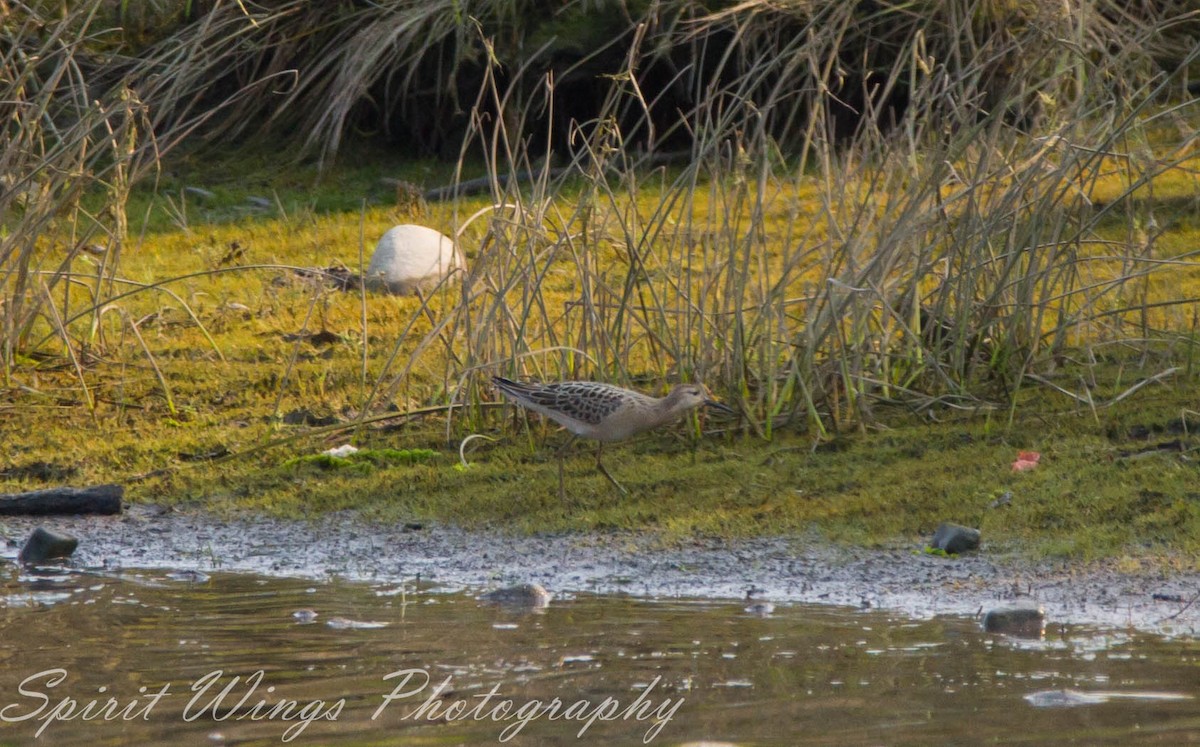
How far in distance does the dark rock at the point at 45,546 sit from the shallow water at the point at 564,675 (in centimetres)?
65

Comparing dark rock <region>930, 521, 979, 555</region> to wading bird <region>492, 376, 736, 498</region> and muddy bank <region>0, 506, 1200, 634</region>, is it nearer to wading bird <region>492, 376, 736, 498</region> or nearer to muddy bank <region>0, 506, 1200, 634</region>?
muddy bank <region>0, 506, 1200, 634</region>

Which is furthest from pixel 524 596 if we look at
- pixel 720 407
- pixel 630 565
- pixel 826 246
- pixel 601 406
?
pixel 826 246

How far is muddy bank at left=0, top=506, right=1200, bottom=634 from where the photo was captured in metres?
5.50

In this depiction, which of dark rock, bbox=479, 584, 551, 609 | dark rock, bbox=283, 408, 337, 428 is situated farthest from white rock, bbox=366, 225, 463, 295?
dark rock, bbox=479, 584, 551, 609

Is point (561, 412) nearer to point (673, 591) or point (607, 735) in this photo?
point (673, 591)

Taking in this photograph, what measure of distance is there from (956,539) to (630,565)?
3.84 feet

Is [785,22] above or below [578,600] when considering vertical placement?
above

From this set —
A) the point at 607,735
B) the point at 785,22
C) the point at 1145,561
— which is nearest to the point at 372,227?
the point at 785,22

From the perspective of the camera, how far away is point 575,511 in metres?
6.88

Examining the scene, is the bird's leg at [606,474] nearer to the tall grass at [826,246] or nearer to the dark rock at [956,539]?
the tall grass at [826,246]

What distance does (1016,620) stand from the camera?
16.7 ft

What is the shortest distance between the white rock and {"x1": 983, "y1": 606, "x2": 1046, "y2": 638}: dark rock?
597 centimetres

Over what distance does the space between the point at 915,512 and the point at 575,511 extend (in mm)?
1359

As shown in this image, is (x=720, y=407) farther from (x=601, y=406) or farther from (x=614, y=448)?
(x=614, y=448)
